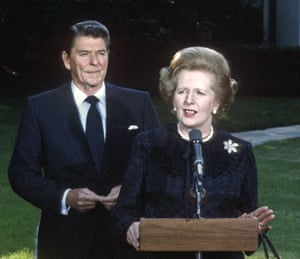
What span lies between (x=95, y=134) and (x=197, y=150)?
1209 millimetres

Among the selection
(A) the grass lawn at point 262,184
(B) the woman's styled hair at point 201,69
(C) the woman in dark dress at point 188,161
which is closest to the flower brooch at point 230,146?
(C) the woman in dark dress at point 188,161

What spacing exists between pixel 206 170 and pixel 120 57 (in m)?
23.0

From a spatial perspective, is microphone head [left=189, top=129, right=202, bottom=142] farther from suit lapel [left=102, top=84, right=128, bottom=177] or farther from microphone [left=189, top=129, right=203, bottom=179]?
suit lapel [left=102, top=84, right=128, bottom=177]

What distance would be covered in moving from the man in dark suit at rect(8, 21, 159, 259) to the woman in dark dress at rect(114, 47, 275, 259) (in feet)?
1.70

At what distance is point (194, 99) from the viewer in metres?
3.90

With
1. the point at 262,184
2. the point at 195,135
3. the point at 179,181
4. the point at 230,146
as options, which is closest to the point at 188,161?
the point at 179,181

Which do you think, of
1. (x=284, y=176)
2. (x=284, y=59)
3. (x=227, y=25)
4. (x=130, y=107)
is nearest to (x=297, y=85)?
(x=284, y=59)

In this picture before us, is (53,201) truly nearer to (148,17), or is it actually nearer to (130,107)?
(130,107)

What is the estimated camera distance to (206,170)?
3965 mm

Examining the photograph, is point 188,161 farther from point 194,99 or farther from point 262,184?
point 262,184

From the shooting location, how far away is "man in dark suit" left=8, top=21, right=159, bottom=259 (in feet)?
14.9

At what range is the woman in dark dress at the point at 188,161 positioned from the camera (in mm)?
3922

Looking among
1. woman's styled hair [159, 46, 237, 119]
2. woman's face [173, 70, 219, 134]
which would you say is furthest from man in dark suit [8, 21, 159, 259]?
woman's face [173, 70, 219, 134]

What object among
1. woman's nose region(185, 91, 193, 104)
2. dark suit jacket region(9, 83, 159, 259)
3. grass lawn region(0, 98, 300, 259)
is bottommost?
grass lawn region(0, 98, 300, 259)
